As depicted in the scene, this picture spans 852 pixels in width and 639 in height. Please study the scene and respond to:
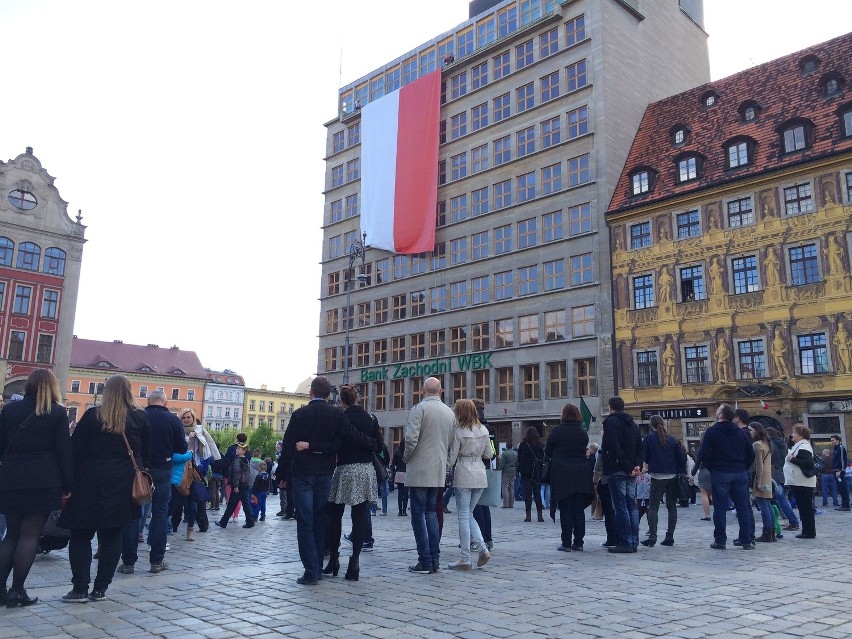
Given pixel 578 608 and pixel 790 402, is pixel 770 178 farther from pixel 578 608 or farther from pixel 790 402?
pixel 578 608

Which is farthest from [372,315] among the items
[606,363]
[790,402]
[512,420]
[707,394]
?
[790,402]

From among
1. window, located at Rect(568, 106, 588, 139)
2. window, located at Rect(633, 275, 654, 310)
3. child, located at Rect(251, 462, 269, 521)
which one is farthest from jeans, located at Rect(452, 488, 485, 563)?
window, located at Rect(568, 106, 588, 139)

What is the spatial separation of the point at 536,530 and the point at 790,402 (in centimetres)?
1876

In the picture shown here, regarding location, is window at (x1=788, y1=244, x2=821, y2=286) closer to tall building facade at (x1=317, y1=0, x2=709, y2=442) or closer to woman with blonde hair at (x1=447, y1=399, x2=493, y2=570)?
tall building facade at (x1=317, y1=0, x2=709, y2=442)

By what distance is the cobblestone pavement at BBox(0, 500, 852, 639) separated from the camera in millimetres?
5676

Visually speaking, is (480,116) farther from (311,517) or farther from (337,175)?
(311,517)

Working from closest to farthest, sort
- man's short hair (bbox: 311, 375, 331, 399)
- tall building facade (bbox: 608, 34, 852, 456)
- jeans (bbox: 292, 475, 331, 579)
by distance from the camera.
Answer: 1. jeans (bbox: 292, 475, 331, 579)
2. man's short hair (bbox: 311, 375, 331, 399)
3. tall building facade (bbox: 608, 34, 852, 456)

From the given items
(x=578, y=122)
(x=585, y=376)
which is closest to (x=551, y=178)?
(x=578, y=122)

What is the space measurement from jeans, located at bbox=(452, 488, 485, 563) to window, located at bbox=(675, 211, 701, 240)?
26520mm

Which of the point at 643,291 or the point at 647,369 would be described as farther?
the point at 643,291

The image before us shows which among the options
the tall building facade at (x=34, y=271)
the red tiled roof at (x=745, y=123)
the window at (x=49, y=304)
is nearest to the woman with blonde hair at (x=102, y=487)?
the red tiled roof at (x=745, y=123)

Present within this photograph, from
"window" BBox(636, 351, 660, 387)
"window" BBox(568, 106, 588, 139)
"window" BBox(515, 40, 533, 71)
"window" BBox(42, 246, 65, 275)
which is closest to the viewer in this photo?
"window" BBox(636, 351, 660, 387)

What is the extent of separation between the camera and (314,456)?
806 centimetres

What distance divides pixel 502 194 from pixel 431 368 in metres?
10.5
